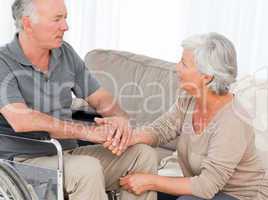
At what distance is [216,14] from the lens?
10.7 ft

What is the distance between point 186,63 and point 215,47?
5.4 inches

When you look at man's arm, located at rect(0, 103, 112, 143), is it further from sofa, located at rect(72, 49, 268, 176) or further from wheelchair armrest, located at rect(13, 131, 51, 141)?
sofa, located at rect(72, 49, 268, 176)

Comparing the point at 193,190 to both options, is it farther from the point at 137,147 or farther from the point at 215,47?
the point at 215,47

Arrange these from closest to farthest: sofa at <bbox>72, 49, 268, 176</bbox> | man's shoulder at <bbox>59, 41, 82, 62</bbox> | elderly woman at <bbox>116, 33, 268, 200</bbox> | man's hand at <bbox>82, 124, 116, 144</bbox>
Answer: elderly woman at <bbox>116, 33, 268, 200</bbox>, man's hand at <bbox>82, 124, 116, 144</bbox>, man's shoulder at <bbox>59, 41, 82, 62</bbox>, sofa at <bbox>72, 49, 268, 176</bbox>

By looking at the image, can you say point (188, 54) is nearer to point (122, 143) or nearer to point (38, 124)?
point (122, 143)

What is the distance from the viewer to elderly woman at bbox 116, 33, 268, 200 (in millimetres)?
1970

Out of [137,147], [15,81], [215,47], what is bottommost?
[137,147]

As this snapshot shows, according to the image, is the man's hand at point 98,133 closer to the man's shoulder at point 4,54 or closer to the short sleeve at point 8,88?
the short sleeve at point 8,88

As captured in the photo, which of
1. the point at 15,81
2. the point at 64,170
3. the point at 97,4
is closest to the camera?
Result: the point at 64,170

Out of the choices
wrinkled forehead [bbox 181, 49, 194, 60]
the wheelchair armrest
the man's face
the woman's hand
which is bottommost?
the woman's hand

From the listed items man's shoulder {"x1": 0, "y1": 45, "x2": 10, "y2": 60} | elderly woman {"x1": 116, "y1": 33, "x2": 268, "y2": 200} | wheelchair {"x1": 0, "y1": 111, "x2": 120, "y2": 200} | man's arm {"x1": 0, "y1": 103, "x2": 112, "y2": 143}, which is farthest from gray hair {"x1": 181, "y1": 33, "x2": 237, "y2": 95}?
man's shoulder {"x1": 0, "y1": 45, "x2": 10, "y2": 60}

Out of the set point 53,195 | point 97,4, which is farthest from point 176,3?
point 53,195

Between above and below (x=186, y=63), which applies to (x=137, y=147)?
below

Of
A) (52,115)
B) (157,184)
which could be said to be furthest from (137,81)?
(157,184)
